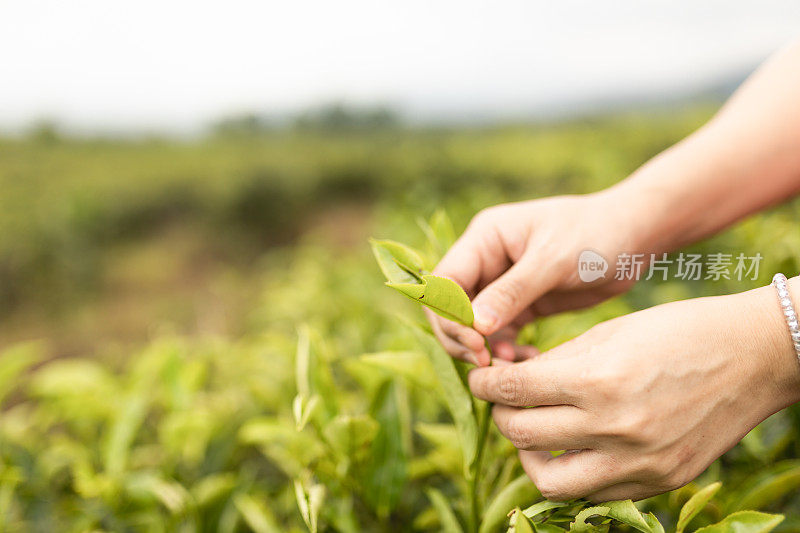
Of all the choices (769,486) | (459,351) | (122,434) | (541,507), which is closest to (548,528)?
(541,507)

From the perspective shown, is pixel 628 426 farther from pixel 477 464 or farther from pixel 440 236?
pixel 440 236

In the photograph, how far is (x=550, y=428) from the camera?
0.66 m

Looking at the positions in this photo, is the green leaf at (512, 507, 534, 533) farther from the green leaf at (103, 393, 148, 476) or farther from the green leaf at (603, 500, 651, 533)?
the green leaf at (103, 393, 148, 476)

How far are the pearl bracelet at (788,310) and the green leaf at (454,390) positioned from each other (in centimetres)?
40

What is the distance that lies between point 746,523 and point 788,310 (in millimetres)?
253

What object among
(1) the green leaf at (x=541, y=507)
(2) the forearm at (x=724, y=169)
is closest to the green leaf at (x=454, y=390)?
(1) the green leaf at (x=541, y=507)

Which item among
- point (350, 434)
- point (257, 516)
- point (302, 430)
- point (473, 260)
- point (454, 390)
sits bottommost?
point (257, 516)

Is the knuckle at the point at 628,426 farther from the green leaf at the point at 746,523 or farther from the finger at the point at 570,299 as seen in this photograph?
the finger at the point at 570,299

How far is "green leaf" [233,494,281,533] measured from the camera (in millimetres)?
935

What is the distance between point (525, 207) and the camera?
1023 millimetres

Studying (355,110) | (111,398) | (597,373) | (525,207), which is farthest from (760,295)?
(355,110)

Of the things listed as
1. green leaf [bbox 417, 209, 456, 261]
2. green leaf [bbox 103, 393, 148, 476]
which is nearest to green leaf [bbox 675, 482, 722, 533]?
green leaf [bbox 417, 209, 456, 261]

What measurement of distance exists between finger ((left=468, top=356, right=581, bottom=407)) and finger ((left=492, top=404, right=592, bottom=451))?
0.04 ft

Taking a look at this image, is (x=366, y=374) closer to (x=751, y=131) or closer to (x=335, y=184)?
(x=751, y=131)
